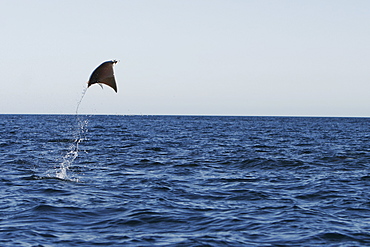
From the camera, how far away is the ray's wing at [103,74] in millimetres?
12188

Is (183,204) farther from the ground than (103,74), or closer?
closer

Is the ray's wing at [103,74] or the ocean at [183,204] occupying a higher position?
the ray's wing at [103,74]

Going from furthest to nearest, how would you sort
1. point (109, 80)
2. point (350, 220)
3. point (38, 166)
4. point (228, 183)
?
point (38, 166) → point (228, 183) → point (109, 80) → point (350, 220)

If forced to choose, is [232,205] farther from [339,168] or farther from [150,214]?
[339,168]

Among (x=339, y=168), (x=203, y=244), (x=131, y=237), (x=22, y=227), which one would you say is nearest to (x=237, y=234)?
(x=203, y=244)

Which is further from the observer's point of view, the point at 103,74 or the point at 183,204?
the point at 103,74

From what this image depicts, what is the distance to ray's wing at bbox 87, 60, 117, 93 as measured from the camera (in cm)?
1219

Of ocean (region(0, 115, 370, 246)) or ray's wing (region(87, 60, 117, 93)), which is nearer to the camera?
ocean (region(0, 115, 370, 246))

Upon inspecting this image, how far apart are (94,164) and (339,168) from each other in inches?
400

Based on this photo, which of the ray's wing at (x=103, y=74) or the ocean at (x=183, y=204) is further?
the ray's wing at (x=103, y=74)

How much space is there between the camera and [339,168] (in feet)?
64.1

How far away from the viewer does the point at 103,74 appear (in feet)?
41.1

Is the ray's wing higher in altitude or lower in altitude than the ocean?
higher

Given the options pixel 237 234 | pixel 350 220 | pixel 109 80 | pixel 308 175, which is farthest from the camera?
pixel 308 175
